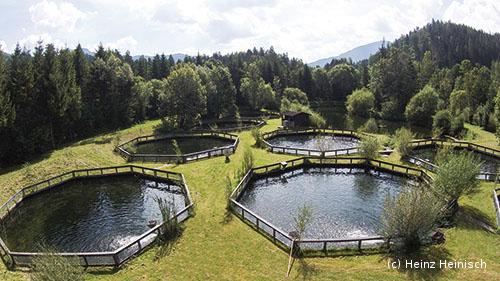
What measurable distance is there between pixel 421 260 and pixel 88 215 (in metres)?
23.5

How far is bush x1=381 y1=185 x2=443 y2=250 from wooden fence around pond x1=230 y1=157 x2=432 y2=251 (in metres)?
0.99

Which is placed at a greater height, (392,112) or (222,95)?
(222,95)

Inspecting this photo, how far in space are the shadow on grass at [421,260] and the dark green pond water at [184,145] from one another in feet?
99.1

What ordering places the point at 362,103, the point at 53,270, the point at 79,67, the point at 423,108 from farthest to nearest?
the point at 362,103
the point at 423,108
the point at 79,67
the point at 53,270

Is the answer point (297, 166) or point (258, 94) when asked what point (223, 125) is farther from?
point (297, 166)

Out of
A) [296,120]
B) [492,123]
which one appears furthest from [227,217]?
[492,123]

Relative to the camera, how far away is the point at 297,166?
31484mm

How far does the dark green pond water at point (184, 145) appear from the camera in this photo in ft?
133

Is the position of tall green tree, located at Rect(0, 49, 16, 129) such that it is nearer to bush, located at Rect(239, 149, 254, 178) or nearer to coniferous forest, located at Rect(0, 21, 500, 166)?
coniferous forest, located at Rect(0, 21, 500, 166)

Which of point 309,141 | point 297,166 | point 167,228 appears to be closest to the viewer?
point 167,228

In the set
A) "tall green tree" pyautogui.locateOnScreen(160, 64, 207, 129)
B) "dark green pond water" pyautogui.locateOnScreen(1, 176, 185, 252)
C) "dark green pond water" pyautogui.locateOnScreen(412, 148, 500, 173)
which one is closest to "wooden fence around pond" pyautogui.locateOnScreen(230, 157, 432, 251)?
"dark green pond water" pyautogui.locateOnScreen(1, 176, 185, 252)

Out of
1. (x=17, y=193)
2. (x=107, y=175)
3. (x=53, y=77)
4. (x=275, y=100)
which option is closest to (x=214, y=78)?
(x=275, y=100)

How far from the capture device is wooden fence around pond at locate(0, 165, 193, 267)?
14453 mm

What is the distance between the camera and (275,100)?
279ft
